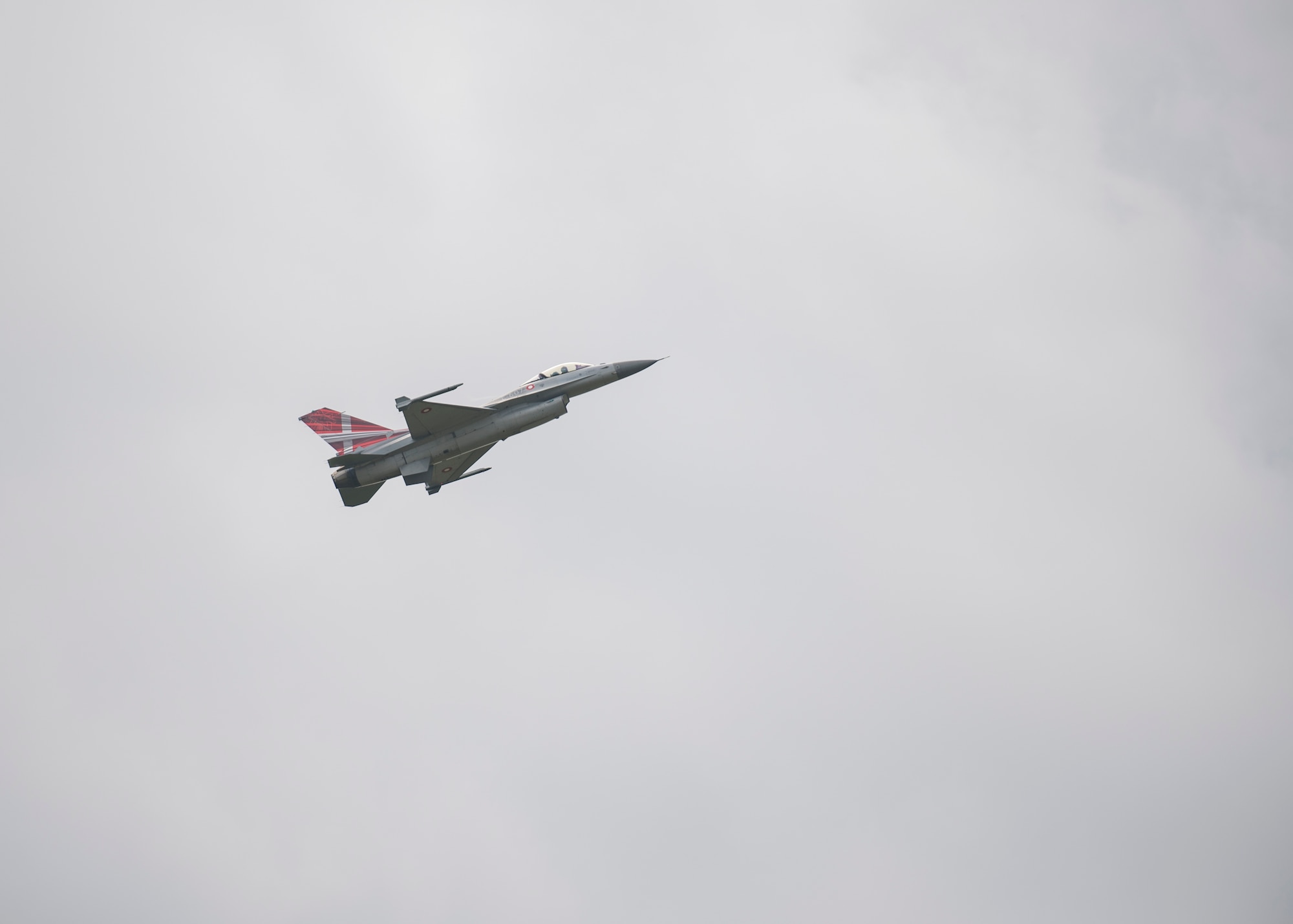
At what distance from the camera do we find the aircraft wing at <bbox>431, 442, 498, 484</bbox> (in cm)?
5109

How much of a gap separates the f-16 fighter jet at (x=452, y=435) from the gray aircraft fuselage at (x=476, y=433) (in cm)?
3

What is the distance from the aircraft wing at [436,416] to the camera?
4831 cm

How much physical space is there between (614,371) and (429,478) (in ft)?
32.9

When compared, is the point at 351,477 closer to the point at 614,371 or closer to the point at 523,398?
the point at 523,398

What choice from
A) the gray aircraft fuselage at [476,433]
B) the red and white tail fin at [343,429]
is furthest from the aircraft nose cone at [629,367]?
the red and white tail fin at [343,429]

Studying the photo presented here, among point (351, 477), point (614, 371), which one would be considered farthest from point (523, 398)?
point (351, 477)

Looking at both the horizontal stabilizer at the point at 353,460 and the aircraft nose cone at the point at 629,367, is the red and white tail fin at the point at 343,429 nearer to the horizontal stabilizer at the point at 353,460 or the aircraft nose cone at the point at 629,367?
the horizontal stabilizer at the point at 353,460

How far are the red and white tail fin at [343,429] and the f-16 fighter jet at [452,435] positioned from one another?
7 cm

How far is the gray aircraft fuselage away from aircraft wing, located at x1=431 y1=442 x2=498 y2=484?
161 millimetres

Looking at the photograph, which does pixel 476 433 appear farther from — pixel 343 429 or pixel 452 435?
pixel 343 429

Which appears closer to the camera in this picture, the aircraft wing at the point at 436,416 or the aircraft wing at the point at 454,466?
the aircraft wing at the point at 436,416

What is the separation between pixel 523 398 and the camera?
165 ft

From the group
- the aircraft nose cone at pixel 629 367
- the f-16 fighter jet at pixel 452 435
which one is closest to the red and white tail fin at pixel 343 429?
the f-16 fighter jet at pixel 452 435

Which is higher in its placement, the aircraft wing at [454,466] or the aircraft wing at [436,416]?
the aircraft wing at [436,416]
